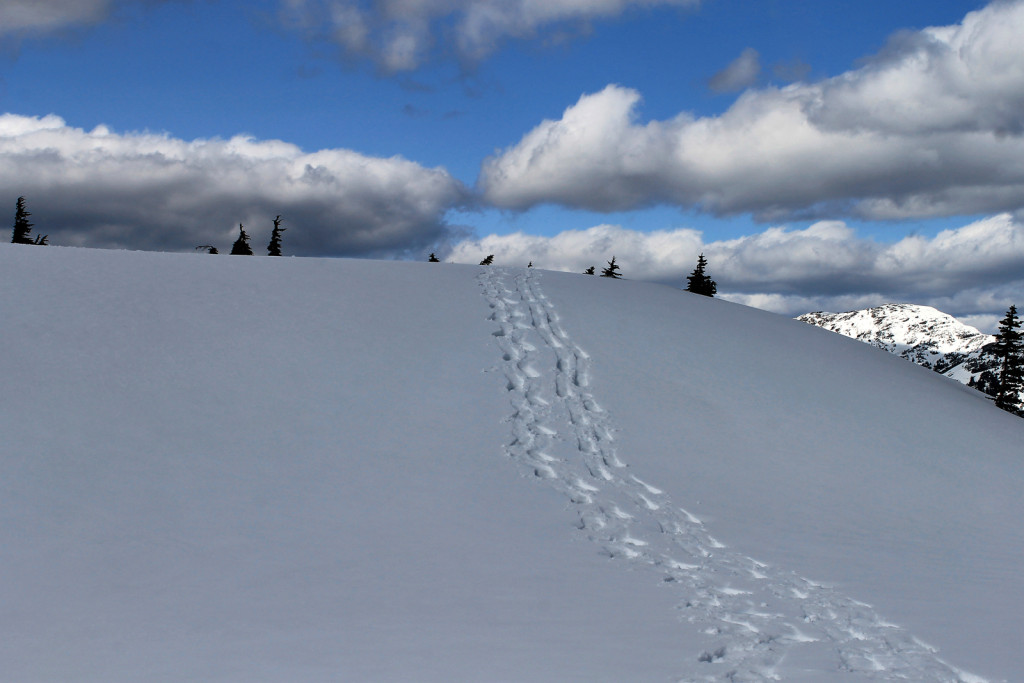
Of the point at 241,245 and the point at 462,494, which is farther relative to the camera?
the point at 241,245

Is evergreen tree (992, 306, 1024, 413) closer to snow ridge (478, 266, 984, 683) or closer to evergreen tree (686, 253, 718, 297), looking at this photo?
evergreen tree (686, 253, 718, 297)

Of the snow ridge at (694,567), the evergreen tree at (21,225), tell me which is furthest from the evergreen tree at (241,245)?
the snow ridge at (694,567)

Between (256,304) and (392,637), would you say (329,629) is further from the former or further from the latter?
(256,304)

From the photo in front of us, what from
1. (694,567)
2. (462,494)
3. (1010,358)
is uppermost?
(1010,358)

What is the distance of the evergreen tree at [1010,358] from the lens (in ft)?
149

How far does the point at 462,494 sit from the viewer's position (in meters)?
10.1

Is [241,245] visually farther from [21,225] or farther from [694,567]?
[694,567]

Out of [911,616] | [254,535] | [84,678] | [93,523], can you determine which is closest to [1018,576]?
[911,616]

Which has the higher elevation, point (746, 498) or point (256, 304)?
point (256, 304)

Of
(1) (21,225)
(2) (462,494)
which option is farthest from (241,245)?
(2) (462,494)

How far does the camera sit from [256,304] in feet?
57.6

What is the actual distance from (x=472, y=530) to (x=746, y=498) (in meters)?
4.64

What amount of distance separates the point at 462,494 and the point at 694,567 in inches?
130

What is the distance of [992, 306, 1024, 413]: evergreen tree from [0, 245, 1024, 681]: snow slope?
31707 mm
